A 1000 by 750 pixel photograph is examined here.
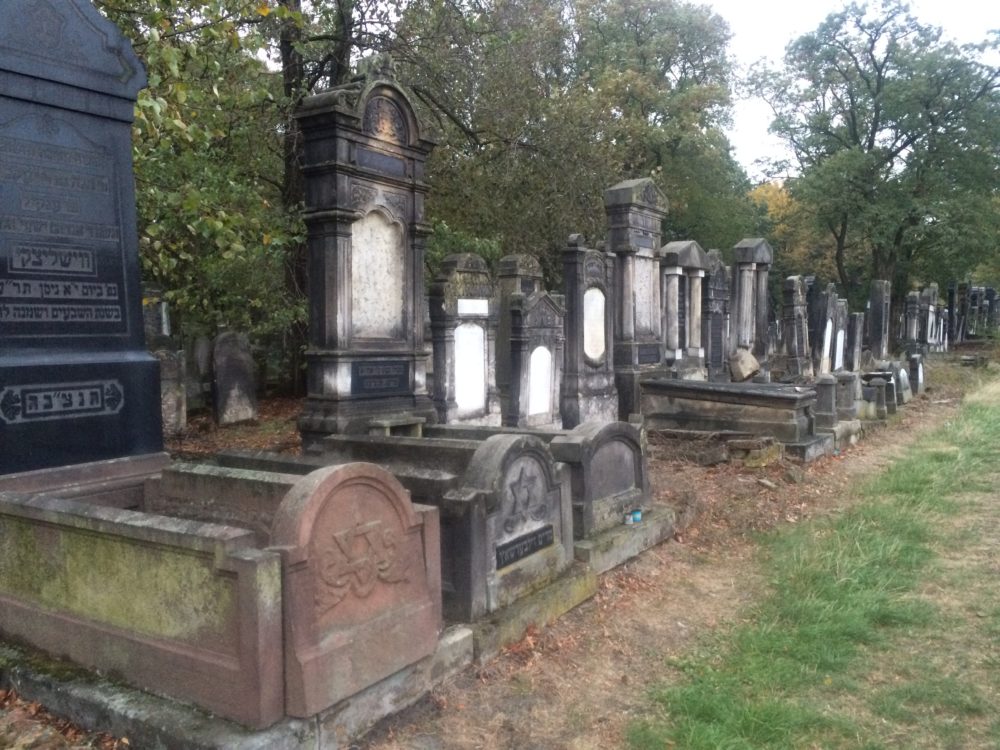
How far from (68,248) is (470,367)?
4752 millimetres

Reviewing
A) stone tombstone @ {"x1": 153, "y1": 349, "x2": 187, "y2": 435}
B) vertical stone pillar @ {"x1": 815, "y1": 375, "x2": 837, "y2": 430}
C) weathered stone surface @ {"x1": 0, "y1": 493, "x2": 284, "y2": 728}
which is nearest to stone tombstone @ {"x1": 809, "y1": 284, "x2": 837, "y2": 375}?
vertical stone pillar @ {"x1": 815, "y1": 375, "x2": 837, "y2": 430}

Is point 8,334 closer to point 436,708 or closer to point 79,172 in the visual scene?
point 79,172

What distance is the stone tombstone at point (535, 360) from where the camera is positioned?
29.1 feet

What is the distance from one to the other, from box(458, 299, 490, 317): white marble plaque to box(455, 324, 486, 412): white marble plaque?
13 centimetres

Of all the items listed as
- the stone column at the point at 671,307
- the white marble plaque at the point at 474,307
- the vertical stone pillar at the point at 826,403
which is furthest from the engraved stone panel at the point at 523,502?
the stone column at the point at 671,307

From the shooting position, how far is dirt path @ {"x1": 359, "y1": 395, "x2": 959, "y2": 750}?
3438 millimetres

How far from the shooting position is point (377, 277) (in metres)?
6.72

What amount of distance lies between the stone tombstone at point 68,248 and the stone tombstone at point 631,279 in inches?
283

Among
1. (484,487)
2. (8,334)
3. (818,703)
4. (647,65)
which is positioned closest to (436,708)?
(484,487)

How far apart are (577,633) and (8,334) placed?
133 inches

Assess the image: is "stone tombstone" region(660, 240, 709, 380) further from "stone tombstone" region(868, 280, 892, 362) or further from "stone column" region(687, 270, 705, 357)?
"stone tombstone" region(868, 280, 892, 362)

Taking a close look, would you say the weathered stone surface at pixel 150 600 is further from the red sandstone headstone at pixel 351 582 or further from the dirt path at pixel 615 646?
the dirt path at pixel 615 646

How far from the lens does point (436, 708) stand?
3584mm

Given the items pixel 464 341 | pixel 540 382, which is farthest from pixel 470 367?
pixel 540 382
